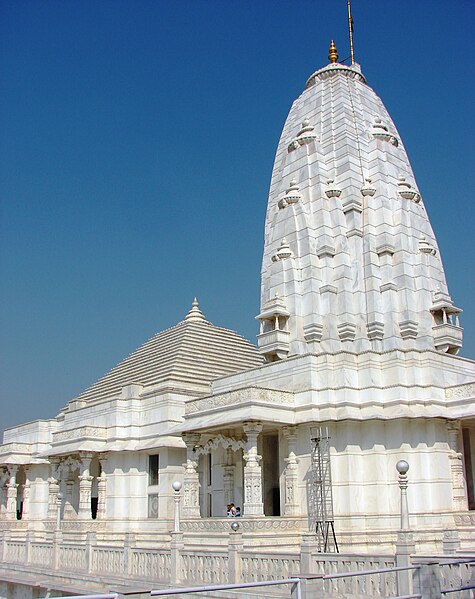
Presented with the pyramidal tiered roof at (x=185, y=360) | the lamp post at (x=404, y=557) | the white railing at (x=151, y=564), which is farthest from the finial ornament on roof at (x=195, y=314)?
the lamp post at (x=404, y=557)

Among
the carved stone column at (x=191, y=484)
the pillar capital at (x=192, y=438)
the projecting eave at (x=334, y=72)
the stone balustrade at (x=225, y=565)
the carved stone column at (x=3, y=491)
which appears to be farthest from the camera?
the carved stone column at (x=3, y=491)

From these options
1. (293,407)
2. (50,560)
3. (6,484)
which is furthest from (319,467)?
(6,484)

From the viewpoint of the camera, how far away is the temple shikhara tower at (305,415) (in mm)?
24016

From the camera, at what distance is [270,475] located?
31.1 m

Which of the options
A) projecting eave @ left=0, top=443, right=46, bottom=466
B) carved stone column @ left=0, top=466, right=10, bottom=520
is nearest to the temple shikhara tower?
projecting eave @ left=0, top=443, right=46, bottom=466

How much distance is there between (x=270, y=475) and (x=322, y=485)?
628 cm

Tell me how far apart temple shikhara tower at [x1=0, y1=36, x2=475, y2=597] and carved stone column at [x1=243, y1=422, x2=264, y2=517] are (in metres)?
0.06

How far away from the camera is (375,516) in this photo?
25.0 m

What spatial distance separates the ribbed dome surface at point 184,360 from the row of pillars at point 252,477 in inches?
258

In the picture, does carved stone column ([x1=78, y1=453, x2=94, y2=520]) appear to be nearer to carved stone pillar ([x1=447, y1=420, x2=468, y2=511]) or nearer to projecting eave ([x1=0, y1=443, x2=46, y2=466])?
projecting eave ([x1=0, y1=443, x2=46, y2=466])

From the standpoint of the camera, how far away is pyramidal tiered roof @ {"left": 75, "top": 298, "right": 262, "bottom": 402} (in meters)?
36.0

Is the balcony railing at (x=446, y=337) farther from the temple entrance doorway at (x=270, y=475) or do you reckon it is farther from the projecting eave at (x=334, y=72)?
the projecting eave at (x=334, y=72)

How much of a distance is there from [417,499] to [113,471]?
51.4 ft

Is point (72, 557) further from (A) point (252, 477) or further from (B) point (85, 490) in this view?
(B) point (85, 490)
